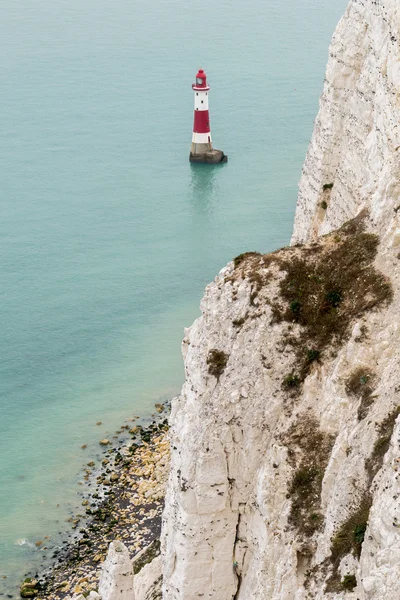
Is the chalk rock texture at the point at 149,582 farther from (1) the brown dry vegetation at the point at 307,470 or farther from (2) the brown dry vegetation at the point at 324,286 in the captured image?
(2) the brown dry vegetation at the point at 324,286

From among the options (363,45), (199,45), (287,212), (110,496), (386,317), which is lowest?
(386,317)

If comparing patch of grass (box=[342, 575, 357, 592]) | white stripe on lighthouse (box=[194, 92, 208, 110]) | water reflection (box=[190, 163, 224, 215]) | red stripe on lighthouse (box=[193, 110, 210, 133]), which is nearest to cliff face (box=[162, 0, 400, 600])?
patch of grass (box=[342, 575, 357, 592])

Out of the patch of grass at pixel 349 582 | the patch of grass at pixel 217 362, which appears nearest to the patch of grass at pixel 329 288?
the patch of grass at pixel 217 362

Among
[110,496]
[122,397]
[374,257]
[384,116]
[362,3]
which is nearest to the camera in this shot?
[374,257]

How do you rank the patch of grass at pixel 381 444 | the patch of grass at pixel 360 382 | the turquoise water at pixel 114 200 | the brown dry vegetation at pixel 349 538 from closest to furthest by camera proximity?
the brown dry vegetation at pixel 349 538 < the patch of grass at pixel 381 444 < the patch of grass at pixel 360 382 < the turquoise water at pixel 114 200

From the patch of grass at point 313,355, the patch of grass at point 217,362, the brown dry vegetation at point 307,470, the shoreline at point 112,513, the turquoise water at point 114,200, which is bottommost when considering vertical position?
the brown dry vegetation at point 307,470

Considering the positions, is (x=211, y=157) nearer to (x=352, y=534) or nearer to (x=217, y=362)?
(x=217, y=362)

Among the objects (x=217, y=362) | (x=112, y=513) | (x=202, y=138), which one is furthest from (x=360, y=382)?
(x=202, y=138)

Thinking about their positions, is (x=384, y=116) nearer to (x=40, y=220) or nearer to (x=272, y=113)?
(x=40, y=220)

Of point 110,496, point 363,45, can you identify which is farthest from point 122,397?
point 363,45
